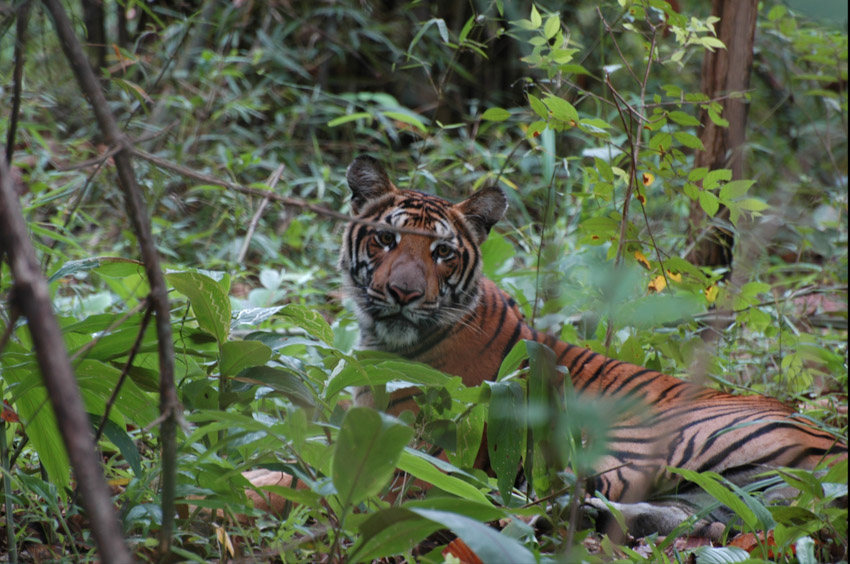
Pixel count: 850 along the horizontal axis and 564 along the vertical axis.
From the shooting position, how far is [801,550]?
147cm

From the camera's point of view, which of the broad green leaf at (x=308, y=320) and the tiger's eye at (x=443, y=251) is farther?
the tiger's eye at (x=443, y=251)

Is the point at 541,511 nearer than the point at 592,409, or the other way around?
the point at 592,409

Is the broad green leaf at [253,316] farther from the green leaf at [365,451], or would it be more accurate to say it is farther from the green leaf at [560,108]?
the green leaf at [560,108]

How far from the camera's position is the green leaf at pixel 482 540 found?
115cm

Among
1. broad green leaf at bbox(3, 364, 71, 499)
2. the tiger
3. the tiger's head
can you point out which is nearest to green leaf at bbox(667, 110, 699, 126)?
the tiger

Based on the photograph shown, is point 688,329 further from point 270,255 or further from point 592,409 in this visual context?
point 270,255

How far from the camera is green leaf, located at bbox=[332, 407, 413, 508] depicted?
4.06 feet

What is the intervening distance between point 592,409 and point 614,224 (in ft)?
4.69

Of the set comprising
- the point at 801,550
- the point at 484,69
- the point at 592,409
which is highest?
the point at 484,69

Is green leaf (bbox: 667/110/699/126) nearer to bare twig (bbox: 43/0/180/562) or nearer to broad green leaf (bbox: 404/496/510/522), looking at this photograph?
broad green leaf (bbox: 404/496/510/522)

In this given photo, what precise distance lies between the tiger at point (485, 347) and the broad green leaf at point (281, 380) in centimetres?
105

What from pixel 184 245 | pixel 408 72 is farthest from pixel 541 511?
pixel 408 72

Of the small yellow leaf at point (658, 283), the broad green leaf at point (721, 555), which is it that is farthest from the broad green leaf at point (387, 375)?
the small yellow leaf at point (658, 283)

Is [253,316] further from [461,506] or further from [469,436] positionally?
[461,506]
